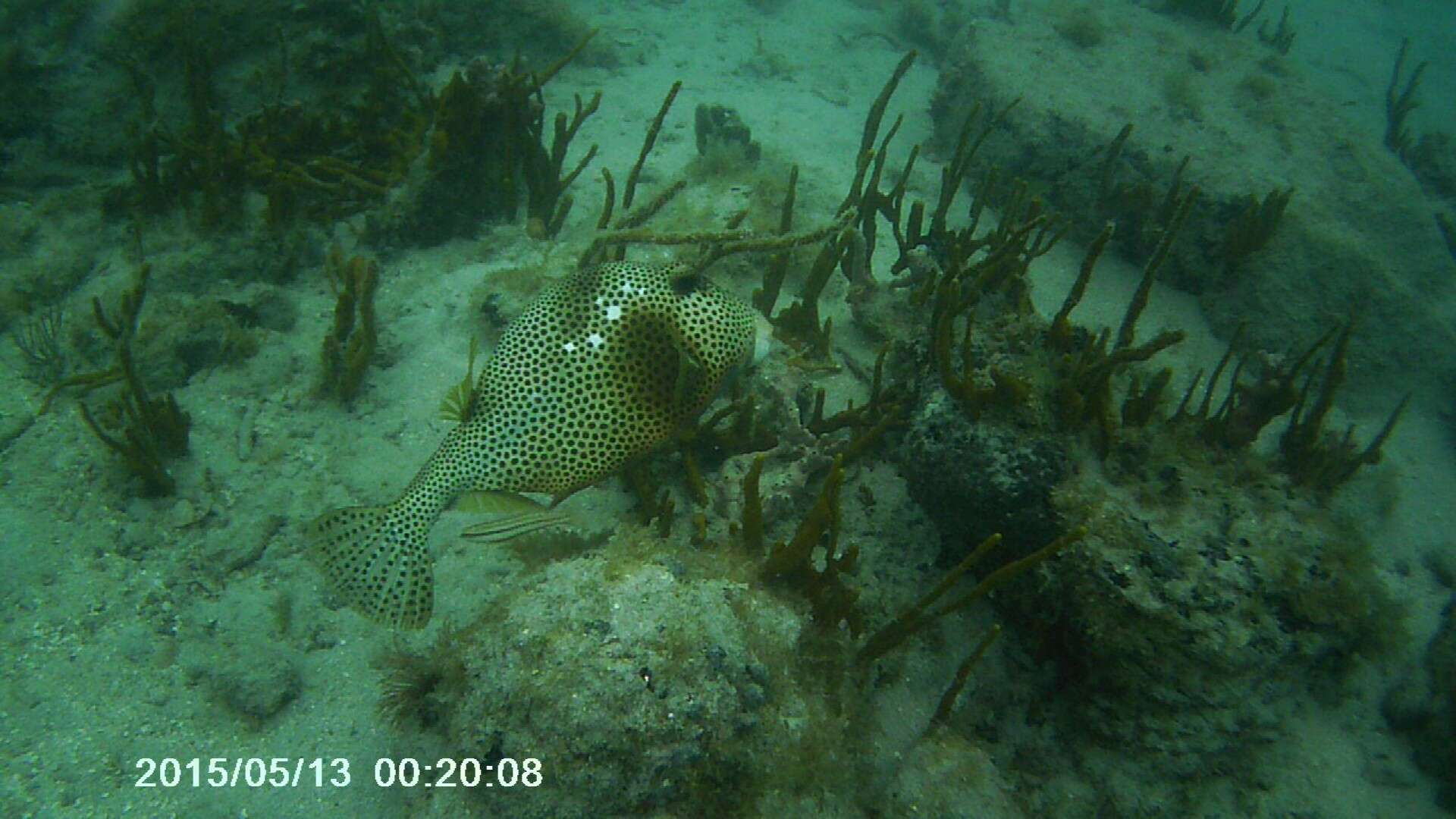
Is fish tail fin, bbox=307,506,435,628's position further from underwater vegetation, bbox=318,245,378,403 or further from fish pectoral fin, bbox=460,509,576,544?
underwater vegetation, bbox=318,245,378,403

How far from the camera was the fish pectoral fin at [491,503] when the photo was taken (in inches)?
120

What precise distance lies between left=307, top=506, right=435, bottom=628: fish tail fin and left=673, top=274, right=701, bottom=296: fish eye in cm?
167

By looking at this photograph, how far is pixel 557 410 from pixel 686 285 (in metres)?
0.94

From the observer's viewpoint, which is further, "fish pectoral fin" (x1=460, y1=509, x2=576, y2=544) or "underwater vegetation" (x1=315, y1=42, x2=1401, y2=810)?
"fish pectoral fin" (x1=460, y1=509, x2=576, y2=544)

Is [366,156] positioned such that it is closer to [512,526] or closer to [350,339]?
[350,339]

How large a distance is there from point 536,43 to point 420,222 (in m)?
5.02

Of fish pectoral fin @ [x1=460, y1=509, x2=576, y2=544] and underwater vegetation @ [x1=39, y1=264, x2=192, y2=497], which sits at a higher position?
fish pectoral fin @ [x1=460, y1=509, x2=576, y2=544]

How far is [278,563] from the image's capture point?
11.7 ft

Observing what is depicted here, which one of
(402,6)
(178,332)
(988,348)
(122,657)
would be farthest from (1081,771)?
(402,6)

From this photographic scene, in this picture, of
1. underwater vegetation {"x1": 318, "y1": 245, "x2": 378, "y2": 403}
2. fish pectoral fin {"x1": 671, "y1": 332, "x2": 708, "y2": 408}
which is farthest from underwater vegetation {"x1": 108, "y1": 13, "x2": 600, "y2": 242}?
fish pectoral fin {"x1": 671, "y1": 332, "x2": 708, "y2": 408}

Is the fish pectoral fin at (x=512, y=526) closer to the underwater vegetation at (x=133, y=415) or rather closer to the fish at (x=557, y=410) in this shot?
the fish at (x=557, y=410)

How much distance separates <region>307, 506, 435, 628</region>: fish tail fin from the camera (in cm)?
287

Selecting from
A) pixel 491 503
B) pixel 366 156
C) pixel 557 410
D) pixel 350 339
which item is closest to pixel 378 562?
pixel 491 503

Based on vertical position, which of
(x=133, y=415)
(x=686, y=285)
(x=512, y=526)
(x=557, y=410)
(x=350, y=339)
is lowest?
(x=133, y=415)
